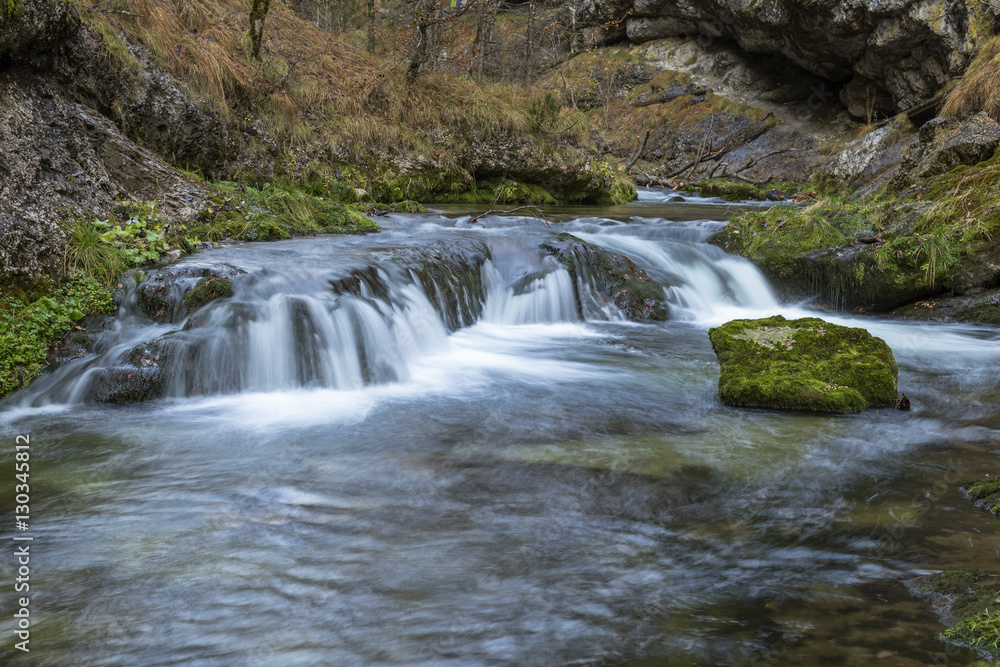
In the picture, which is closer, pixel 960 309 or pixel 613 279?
pixel 960 309

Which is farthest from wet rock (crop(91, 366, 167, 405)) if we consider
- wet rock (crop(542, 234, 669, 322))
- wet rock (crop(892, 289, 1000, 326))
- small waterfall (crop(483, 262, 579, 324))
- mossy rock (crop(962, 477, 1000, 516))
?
wet rock (crop(892, 289, 1000, 326))

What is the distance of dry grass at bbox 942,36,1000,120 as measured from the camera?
980 centimetres

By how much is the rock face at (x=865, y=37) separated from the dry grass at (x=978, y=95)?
10.1 feet

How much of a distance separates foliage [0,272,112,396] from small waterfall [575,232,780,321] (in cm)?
623

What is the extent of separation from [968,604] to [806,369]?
117 inches

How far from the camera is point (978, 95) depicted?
1012 cm

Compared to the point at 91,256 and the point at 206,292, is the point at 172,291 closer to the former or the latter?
the point at 206,292

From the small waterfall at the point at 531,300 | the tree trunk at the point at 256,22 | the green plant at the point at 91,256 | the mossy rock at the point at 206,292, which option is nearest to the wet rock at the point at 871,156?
the small waterfall at the point at 531,300

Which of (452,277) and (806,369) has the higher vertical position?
(452,277)

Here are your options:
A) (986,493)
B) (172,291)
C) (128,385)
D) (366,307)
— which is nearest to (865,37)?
(366,307)

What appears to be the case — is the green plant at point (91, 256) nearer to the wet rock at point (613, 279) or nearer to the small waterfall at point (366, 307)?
the small waterfall at point (366, 307)

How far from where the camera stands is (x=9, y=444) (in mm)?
4078

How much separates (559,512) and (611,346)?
150 inches

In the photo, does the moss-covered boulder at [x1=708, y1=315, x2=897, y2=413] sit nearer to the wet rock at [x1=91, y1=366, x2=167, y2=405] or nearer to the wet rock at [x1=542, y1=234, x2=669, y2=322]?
the wet rock at [x1=542, y1=234, x2=669, y2=322]
